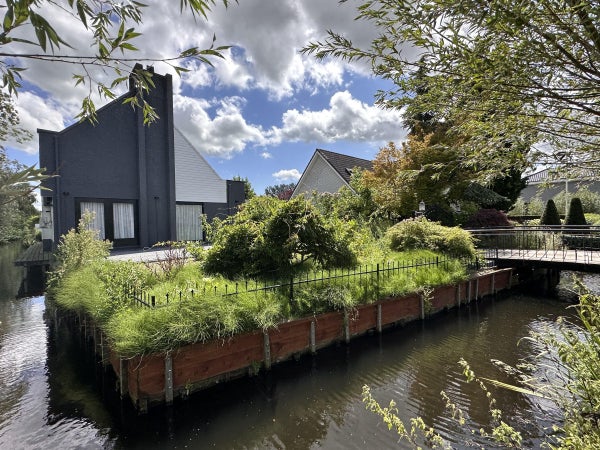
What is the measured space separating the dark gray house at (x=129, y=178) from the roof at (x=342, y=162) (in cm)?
761

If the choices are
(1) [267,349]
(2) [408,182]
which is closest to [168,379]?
(1) [267,349]

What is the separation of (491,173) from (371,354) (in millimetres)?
4215

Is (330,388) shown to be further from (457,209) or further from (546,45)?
(457,209)

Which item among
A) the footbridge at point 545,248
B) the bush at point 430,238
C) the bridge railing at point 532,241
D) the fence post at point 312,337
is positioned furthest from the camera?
the bridge railing at point 532,241

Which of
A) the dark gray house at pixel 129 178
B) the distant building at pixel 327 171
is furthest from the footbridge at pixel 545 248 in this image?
the dark gray house at pixel 129 178

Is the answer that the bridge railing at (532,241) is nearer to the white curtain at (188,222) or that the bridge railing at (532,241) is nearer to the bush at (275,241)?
the bush at (275,241)

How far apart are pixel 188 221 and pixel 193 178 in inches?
93.1

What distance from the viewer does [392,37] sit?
229 cm

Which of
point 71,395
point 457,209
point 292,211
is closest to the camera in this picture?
point 71,395

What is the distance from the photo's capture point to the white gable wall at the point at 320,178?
70.6 feet

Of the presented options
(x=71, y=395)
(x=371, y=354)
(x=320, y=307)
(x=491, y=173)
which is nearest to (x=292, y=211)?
(x=320, y=307)

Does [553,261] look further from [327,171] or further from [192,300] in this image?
[327,171]

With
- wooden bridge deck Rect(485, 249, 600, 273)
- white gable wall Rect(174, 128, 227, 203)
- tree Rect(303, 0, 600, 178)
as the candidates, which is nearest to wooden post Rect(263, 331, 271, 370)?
tree Rect(303, 0, 600, 178)

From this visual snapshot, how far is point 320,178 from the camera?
22656 mm
